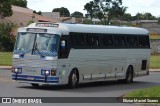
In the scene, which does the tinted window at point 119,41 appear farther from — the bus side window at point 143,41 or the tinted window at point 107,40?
the bus side window at point 143,41

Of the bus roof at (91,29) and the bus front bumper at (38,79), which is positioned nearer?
the bus front bumper at (38,79)

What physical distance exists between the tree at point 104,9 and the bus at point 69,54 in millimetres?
91826

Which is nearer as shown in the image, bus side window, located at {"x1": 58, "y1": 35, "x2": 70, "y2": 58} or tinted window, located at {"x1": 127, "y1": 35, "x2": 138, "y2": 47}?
bus side window, located at {"x1": 58, "y1": 35, "x2": 70, "y2": 58}

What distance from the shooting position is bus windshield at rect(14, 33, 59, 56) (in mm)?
22562

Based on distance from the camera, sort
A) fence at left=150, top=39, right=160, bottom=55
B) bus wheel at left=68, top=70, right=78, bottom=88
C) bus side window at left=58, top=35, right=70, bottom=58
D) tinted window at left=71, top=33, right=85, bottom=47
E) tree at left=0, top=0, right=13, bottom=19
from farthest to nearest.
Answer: tree at left=0, top=0, right=13, bottom=19 < fence at left=150, top=39, right=160, bottom=55 < tinted window at left=71, top=33, right=85, bottom=47 < bus wheel at left=68, top=70, right=78, bottom=88 < bus side window at left=58, top=35, right=70, bottom=58

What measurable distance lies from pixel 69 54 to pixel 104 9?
99.1 metres

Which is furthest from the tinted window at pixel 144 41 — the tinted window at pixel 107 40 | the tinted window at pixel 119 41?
Answer: the tinted window at pixel 107 40

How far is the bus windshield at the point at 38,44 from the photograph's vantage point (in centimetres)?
2256

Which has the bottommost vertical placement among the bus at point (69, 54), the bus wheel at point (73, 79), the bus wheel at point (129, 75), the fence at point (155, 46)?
the fence at point (155, 46)

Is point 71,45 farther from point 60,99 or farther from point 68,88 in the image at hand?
point 60,99

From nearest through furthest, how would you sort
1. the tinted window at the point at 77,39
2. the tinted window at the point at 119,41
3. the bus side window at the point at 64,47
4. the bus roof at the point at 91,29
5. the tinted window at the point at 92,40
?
the bus side window at the point at 64,47
the bus roof at the point at 91,29
the tinted window at the point at 77,39
the tinted window at the point at 92,40
the tinted window at the point at 119,41

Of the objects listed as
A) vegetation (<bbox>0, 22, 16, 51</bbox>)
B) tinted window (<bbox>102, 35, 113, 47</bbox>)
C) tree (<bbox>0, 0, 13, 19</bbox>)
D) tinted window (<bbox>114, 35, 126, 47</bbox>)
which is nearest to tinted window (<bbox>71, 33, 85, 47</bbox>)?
tinted window (<bbox>102, 35, 113, 47</bbox>)

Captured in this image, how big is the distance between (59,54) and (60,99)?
437 centimetres

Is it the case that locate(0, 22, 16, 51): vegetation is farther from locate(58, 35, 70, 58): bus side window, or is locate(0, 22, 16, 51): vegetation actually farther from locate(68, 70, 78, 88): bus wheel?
locate(58, 35, 70, 58): bus side window
